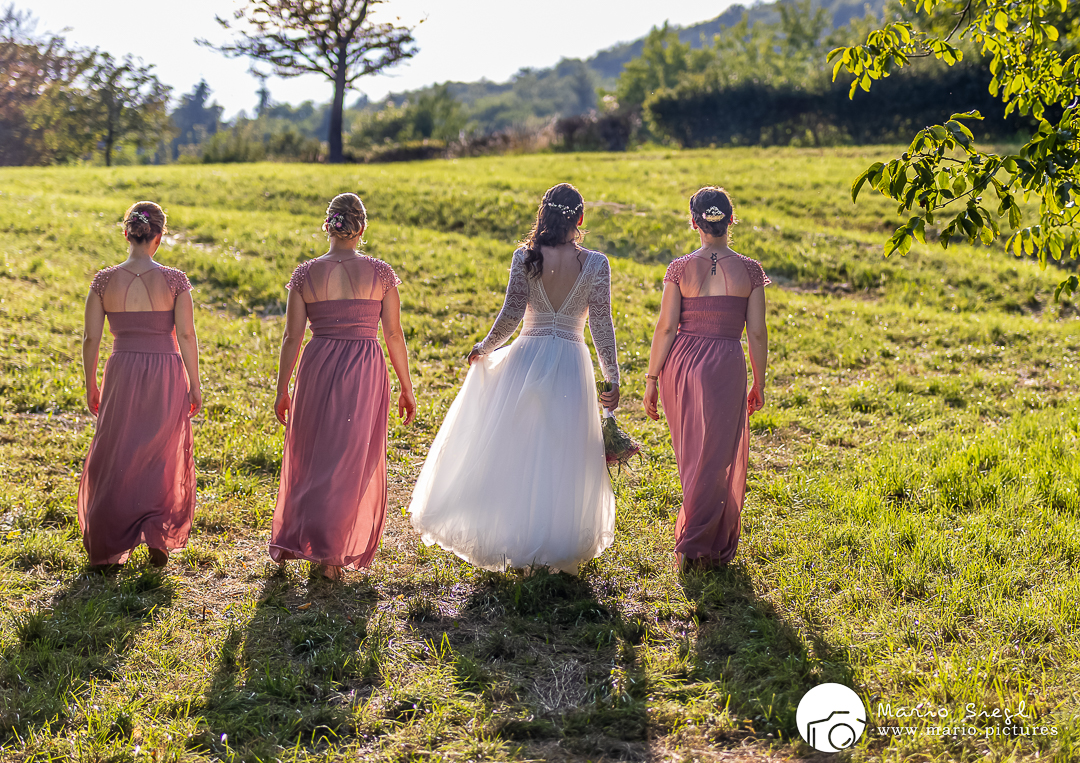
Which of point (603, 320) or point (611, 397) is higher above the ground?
point (603, 320)

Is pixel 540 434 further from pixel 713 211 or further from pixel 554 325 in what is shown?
pixel 713 211

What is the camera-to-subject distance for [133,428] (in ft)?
16.5

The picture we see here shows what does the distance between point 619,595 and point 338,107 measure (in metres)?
33.5

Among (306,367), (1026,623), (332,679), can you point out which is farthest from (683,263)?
(332,679)

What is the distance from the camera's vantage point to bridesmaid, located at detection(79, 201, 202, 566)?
500cm

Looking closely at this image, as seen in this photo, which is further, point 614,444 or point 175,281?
point 175,281

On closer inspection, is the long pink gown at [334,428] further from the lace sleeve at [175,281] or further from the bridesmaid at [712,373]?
the bridesmaid at [712,373]

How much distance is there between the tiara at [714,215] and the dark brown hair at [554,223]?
0.79m

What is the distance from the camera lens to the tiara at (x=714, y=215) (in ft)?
16.0

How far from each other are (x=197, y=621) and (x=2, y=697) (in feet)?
3.37

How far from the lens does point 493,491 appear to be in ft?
16.0

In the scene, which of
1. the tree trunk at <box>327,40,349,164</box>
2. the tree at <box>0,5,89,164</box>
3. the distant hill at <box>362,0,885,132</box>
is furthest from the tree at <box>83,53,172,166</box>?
the distant hill at <box>362,0,885,132</box>

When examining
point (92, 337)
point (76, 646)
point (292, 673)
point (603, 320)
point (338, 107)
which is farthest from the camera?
point (338, 107)

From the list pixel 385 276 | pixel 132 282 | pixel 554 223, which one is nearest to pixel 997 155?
pixel 554 223
